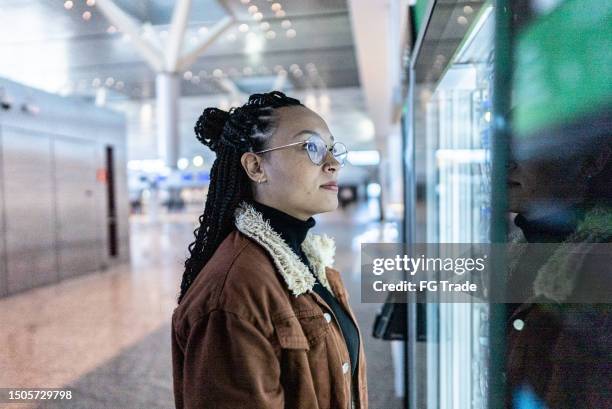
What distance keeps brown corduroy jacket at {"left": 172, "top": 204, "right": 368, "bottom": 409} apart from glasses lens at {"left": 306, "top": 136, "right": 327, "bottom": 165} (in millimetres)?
250

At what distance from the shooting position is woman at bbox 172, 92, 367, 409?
116 centimetres

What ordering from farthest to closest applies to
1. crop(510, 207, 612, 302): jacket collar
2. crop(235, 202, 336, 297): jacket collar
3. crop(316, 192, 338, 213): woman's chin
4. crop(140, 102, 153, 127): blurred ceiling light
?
1. crop(140, 102, 153, 127): blurred ceiling light
2. crop(316, 192, 338, 213): woman's chin
3. crop(235, 202, 336, 297): jacket collar
4. crop(510, 207, 612, 302): jacket collar

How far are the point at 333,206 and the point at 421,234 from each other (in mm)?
1663

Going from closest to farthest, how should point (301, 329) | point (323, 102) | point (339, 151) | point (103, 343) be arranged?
1. point (301, 329)
2. point (339, 151)
3. point (103, 343)
4. point (323, 102)

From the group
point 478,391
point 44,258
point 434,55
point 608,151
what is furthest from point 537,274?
point 44,258

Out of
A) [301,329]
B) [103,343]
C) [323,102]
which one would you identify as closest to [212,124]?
[301,329]

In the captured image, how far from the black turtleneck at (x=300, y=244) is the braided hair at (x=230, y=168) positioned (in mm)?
89

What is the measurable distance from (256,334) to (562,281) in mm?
750

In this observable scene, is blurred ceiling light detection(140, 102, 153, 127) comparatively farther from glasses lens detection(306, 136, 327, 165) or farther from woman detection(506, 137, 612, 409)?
woman detection(506, 137, 612, 409)

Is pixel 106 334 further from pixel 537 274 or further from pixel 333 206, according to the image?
pixel 537 274

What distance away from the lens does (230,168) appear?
58.7 inches

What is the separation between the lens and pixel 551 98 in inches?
39.5

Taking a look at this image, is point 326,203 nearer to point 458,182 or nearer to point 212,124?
point 212,124

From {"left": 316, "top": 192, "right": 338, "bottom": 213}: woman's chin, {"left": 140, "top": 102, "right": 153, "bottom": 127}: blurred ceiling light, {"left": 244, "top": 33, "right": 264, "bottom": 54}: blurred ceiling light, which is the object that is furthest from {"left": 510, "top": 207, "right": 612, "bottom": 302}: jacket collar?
{"left": 140, "top": 102, "right": 153, "bottom": 127}: blurred ceiling light
